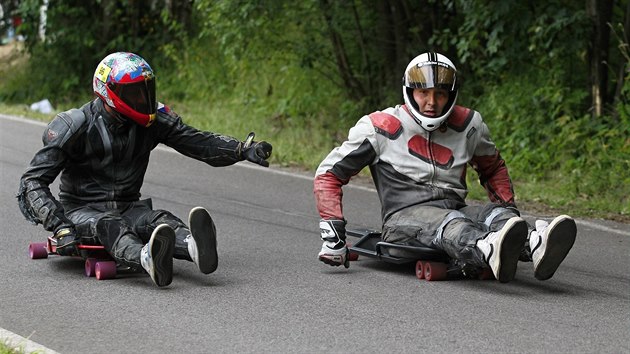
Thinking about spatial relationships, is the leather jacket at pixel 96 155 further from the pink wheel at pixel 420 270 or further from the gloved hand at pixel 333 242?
the pink wheel at pixel 420 270

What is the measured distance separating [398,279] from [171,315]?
67.3 inches

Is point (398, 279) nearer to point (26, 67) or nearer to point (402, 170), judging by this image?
point (402, 170)

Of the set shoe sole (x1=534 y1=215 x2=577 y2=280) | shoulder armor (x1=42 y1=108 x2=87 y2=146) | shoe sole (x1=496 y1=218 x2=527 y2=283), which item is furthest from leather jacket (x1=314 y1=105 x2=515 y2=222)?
shoulder armor (x1=42 y1=108 x2=87 y2=146)

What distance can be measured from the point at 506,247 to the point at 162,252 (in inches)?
79.0

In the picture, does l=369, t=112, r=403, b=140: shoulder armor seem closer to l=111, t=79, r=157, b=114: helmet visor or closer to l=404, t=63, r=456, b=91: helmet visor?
l=404, t=63, r=456, b=91: helmet visor

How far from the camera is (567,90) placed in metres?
14.4

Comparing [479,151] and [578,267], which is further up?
[479,151]

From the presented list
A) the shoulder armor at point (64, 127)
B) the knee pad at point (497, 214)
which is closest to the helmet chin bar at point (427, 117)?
the knee pad at point (497, 214)

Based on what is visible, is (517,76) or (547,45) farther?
(517,76)

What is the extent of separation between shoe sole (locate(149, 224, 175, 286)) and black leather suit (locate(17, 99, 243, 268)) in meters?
0.21

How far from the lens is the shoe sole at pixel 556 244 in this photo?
719cm

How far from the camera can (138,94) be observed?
802 cm

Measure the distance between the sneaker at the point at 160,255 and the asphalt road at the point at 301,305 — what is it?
11cm

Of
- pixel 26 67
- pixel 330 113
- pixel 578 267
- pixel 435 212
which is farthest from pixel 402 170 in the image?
pixel 26 67
